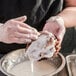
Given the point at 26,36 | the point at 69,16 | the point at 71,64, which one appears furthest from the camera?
the point at 69,16

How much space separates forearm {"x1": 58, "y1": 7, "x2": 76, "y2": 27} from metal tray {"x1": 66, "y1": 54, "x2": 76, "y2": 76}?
0.15 m

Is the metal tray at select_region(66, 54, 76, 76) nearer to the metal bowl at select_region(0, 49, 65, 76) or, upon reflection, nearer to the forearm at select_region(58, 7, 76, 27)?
the metal bowl at select_region(0, 49, 65, 76)

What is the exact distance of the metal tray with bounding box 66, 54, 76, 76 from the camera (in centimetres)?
101

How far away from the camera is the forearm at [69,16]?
1176 millimetres

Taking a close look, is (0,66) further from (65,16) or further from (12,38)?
(65,16)

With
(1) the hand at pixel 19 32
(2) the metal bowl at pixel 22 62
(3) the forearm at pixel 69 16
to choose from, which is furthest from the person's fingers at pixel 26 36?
(3) the forearm at pixel 69 16

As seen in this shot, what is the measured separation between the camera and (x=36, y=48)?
0.95m

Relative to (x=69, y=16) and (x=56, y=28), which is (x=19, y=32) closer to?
(x=56, y=28)

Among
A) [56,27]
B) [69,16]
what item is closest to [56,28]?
[56,27]

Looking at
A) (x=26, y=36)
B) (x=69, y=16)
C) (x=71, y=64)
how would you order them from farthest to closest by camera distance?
1. (x=69, y=16)
2. (x=71, y=64)
3. (x=26, y=36)

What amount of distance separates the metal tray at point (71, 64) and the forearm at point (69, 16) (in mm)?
→ 151

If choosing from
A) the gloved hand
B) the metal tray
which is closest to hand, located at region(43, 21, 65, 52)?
the gloved hand

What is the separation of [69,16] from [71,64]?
25 centimetres

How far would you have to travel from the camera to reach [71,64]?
1072mm
